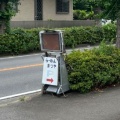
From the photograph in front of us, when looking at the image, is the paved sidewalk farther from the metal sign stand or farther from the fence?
the fence

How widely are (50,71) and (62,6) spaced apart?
22.9 metres

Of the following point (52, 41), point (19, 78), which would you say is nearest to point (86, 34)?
point (19, 78)

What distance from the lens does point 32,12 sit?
28.3m

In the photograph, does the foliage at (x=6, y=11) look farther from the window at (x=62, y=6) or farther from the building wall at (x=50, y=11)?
the window at (x=62, y=6)

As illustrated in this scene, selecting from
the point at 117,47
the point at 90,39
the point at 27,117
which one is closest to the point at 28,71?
the point at 117,47

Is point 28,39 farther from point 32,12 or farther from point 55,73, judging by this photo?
point 55,73

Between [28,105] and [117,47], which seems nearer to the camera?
[28,105]

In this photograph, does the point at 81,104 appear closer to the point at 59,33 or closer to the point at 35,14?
the point at 59,33

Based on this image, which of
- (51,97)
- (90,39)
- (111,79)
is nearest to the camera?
(51,97)

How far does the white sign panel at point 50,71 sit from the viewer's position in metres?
8.13

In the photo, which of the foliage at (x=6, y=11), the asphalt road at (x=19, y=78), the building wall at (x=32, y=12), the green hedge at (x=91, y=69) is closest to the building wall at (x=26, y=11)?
the building wall at (x=32, y=12)

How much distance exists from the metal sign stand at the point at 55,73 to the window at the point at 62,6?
22296 mm

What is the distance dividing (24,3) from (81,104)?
829 inches

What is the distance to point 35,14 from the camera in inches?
1134
